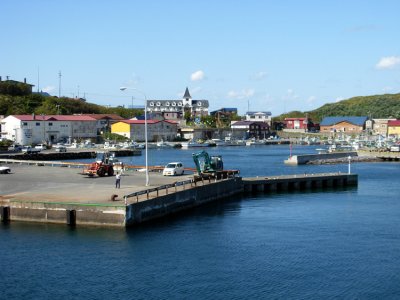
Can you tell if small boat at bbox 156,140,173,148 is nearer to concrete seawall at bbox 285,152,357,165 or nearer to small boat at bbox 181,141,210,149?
small boat at bbox 181,141,210,149

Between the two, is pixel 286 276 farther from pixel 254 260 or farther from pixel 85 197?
pixel 85 197

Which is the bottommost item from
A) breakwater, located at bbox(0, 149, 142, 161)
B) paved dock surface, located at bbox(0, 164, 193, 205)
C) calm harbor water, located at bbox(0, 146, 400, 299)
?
calm harbor water, located at bbox(0, 146, 400, 299)

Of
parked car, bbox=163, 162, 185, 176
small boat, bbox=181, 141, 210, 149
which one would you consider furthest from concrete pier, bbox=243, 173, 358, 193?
small boat, bbox=181, 141, 210, 149

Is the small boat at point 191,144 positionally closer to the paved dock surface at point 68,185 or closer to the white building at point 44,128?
the white building at point 44,128

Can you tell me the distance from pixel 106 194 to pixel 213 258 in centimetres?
1207

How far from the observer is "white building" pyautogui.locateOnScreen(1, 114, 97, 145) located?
124 m

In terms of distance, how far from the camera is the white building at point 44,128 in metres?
124

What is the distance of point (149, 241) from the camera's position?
1267 inches

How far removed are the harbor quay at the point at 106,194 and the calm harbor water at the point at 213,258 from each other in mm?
867

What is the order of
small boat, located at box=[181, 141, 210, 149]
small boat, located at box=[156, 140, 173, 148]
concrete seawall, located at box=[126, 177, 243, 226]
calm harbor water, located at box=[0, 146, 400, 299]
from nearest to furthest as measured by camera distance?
calm harbor water, located at box=[0, 146, 400, 299] → concrete seawall, located at box=[126, 177, 243, 226] → small boat, located at box=[156, 140, 173, 148] → small boat, located at box=[181, 141, 210, 149]

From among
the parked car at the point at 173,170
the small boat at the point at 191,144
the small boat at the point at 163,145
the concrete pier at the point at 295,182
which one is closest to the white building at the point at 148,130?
the small boat at the point at 163,145

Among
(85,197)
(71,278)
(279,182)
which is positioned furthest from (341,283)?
(279,182)

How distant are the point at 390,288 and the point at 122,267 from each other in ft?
38.9

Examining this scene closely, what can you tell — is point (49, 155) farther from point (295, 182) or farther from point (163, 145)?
point (163, 145)
